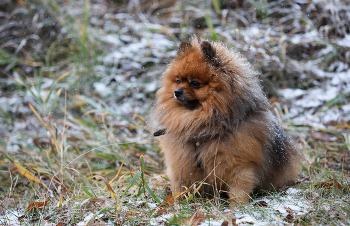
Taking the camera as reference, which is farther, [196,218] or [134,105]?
[134,105]

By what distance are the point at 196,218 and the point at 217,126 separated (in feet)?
2.50

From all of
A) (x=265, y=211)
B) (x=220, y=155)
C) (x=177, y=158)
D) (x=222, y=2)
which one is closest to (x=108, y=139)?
(x=177, y=158)

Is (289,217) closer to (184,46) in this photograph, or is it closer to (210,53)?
(210,53)

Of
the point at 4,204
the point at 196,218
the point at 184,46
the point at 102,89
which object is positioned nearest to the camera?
the point at 196,218

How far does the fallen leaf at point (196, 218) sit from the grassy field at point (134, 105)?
0.04 ft

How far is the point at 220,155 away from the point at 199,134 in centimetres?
25

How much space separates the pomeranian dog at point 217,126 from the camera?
2.62m

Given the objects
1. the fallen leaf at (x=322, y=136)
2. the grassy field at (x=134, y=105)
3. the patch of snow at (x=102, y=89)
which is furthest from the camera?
the patch of snow at (x=102, y=89)

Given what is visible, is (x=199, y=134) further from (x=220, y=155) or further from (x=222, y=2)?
(x=222, y=2)

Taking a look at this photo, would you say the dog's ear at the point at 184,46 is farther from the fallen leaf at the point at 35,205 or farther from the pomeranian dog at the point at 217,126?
the fallen leaf at the point at 35,205

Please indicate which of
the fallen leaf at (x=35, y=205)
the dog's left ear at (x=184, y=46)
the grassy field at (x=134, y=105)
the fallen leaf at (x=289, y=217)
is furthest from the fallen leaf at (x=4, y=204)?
the fallen leaf at (x=289, y=217)

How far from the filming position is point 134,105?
4.66 m

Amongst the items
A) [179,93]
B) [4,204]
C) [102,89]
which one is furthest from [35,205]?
[102,89]

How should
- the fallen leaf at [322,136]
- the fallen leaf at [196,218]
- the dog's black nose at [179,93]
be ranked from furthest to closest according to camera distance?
the fallen leaf at [322,136]
the dog's black nose at [179,93]
the fallen leaf at [196,218]
